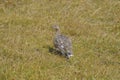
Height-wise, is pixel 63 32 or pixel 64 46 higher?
pixel 64 46

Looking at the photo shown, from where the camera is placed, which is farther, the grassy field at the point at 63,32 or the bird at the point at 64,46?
the bird at the point at 64,46

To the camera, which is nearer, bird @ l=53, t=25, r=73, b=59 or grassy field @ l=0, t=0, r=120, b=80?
grassy field @ l=0, t=0, r=120, b=80

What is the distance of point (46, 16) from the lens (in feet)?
43.9

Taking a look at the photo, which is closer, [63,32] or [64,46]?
[64,46]

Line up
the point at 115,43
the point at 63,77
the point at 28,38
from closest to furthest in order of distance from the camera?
1. the point at 63,77
2. the point at 28,38
3. the point at 115,43

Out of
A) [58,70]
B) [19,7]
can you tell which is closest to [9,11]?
[19,7]

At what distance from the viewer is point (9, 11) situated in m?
13.4

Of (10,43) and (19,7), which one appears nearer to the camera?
(10,43)

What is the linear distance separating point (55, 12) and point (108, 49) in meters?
2.61

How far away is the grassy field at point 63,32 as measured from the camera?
30.7ft

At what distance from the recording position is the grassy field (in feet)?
30.7

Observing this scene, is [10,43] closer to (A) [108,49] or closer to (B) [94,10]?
(A) [108,49]

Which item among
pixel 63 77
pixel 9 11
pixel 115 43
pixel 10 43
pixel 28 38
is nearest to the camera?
pixel 63 77

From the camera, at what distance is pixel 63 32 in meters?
12.6
